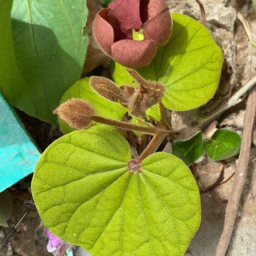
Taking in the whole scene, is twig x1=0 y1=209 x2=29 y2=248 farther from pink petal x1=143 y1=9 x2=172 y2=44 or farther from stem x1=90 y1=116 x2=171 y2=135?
pink petal x1=143 y1=9 x2=172 y2=44

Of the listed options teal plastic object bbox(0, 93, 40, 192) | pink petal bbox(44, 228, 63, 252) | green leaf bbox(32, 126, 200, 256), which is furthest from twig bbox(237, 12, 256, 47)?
pink petal bbox(44, 228, 63, 252)

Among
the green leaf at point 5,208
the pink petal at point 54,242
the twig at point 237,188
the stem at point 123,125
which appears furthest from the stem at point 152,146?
the green leaf at point 5,208

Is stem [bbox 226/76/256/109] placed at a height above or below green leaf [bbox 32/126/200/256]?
above

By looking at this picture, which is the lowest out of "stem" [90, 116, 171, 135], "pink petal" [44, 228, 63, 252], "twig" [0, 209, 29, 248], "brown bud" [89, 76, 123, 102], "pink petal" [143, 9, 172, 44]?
"twig" [0, 209, 29, 248]

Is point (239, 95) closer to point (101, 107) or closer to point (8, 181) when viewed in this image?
point (101, 107)

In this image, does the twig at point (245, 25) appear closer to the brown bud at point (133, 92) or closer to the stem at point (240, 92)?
the stem at point (240, 92)

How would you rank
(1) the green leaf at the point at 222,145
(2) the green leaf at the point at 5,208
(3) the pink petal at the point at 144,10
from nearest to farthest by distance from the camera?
(3) the pink petal at the point at 144,10
(1) the green leaf at the point at 222,145
(2) the green leaf at the point at 5,208

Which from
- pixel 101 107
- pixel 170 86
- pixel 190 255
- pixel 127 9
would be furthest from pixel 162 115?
pixel 190 255

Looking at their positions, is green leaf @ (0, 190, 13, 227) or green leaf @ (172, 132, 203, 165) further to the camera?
green leaf @ (0, 190, 13, 227)
